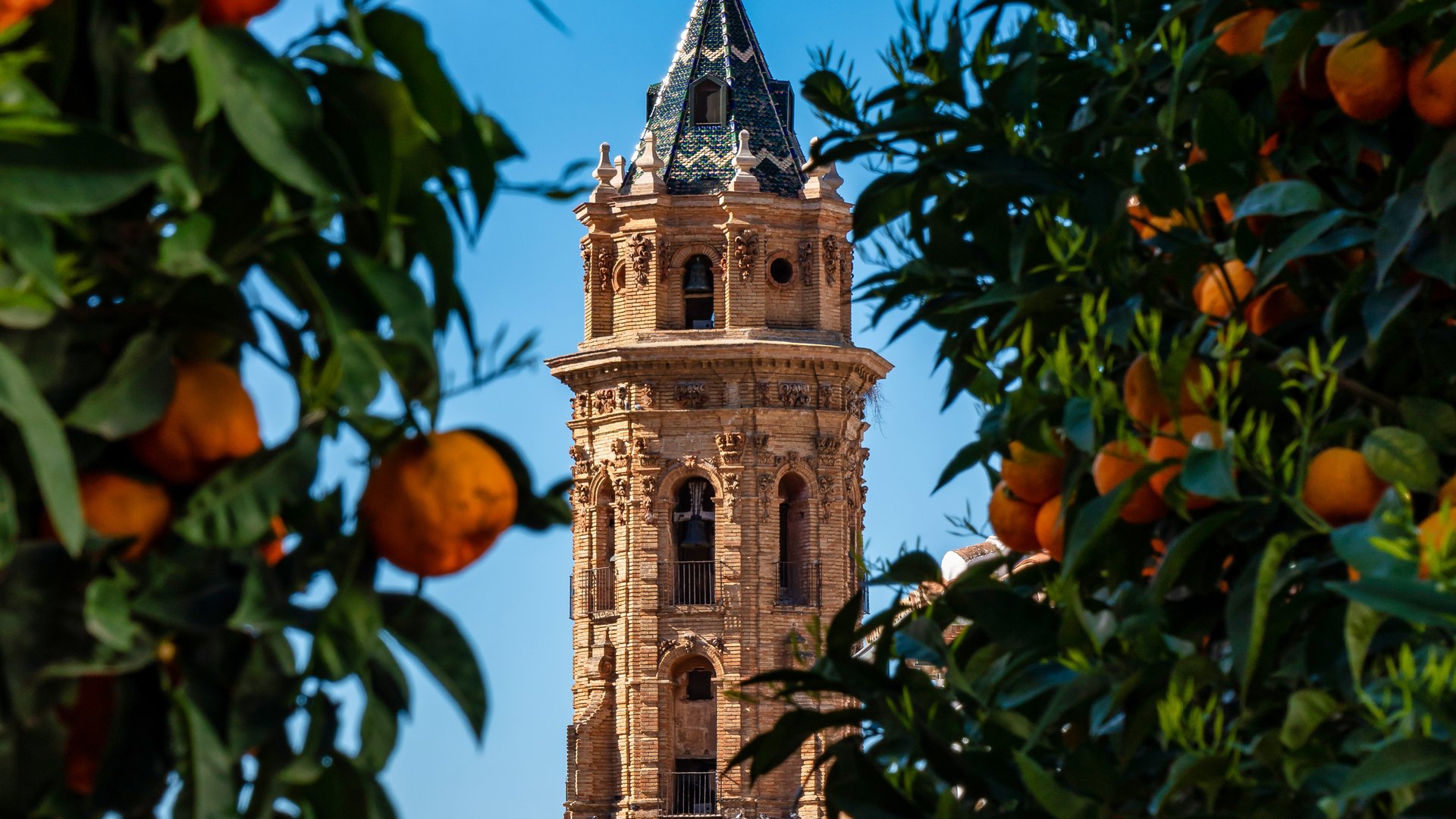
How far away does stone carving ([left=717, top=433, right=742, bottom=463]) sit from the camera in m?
53.0

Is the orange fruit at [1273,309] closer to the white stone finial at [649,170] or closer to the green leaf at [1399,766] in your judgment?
the green leaf at [1399,766]

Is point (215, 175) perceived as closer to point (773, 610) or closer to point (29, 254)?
point (29, 254)

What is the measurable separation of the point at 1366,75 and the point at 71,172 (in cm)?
252

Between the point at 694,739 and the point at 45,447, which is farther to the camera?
the point at 694,739

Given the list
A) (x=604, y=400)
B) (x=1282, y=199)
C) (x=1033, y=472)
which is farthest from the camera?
(x=604, y=400)

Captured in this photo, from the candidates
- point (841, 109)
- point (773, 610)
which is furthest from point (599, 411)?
point (841, 109)

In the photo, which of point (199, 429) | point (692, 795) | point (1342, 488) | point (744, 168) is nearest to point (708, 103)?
point (744, 168)

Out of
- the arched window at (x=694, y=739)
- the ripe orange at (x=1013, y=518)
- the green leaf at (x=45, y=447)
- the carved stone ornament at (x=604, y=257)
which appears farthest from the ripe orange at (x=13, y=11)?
the carved stone ornament at (x=604, y=257)

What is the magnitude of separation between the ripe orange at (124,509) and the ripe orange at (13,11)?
21.5 inches

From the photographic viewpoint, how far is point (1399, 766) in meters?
3.14

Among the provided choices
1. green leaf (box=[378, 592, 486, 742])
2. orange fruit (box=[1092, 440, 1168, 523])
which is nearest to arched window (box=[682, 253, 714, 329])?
orange fruit (box=[1092, 440, 1168, 523])

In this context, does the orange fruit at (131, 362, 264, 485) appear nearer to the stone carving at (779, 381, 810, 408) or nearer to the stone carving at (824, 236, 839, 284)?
the stone carving at (779, 381, 810, 408)

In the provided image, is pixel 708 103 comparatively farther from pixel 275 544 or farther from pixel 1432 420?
pixel 275 544

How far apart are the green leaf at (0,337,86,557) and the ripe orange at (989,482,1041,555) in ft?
8.28
